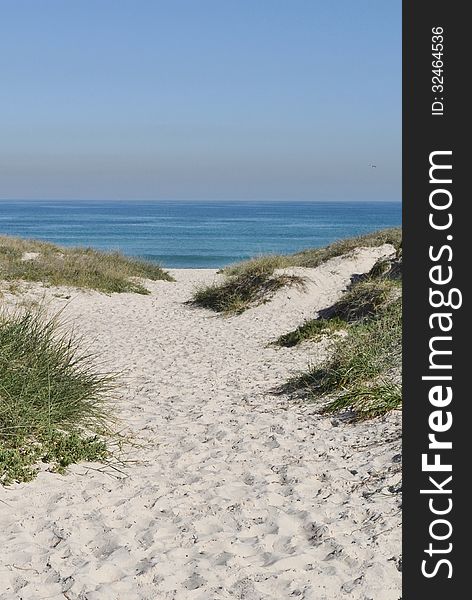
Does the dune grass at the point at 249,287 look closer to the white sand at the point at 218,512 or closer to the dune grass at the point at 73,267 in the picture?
the dune grass at the point at 73,267

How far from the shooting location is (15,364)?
7168 mm

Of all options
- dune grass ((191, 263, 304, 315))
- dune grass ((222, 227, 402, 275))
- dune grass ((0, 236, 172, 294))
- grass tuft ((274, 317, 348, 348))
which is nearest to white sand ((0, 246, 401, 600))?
grass tuft ((274, 317, 348, 348))

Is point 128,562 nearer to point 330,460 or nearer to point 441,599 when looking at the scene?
point 441,599

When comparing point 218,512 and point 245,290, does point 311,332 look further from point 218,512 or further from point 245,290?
point 218,512

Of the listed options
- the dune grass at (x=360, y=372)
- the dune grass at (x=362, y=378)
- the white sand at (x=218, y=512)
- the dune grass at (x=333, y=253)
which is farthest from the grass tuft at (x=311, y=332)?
the dune grass at (x=333, y=253)

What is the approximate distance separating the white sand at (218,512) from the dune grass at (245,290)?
31.4 feet

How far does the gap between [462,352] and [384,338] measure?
18.5 ft

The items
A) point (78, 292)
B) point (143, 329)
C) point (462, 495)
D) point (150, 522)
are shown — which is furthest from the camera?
point (78, 292)

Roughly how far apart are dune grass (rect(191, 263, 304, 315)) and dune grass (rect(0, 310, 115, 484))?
1157cm

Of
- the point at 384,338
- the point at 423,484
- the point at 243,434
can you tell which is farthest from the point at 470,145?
the point at 384,338

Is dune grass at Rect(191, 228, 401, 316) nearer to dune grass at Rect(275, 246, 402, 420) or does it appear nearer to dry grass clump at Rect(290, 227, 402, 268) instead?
dry grass clump at Rect(290, 227, 402, 268)

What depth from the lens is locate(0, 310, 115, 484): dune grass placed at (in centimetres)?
642

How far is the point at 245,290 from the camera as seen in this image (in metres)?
20.4

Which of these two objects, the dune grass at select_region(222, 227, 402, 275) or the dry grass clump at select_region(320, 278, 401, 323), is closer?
the dry grass clump at select_region(320, 278, 401, 323)
